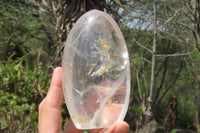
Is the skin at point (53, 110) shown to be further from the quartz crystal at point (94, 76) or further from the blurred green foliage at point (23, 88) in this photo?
the blurred green foliage at point (23, 88)

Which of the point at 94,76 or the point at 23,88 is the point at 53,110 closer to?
the point at 94,76

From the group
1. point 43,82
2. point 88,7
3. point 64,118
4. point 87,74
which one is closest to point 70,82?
point 87,74

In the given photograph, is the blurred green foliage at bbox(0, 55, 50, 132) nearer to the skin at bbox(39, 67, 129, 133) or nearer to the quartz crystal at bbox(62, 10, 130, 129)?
the skin at bbox(39, 67, 129, 133)

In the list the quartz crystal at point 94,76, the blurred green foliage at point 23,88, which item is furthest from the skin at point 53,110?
the blurred green foliage at point 23,88

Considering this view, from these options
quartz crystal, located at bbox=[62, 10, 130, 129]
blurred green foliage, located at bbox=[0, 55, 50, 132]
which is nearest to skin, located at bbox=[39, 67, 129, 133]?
quartz crystal, located at bbox=[62, 10, 130, 129]

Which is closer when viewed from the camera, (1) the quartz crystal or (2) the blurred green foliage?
(1) the quartz crystal

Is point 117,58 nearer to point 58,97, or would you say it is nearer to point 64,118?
point 58,97

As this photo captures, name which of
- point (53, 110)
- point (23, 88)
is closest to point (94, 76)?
point (53, 110)

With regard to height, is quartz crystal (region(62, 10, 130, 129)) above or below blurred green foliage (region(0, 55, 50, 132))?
above
